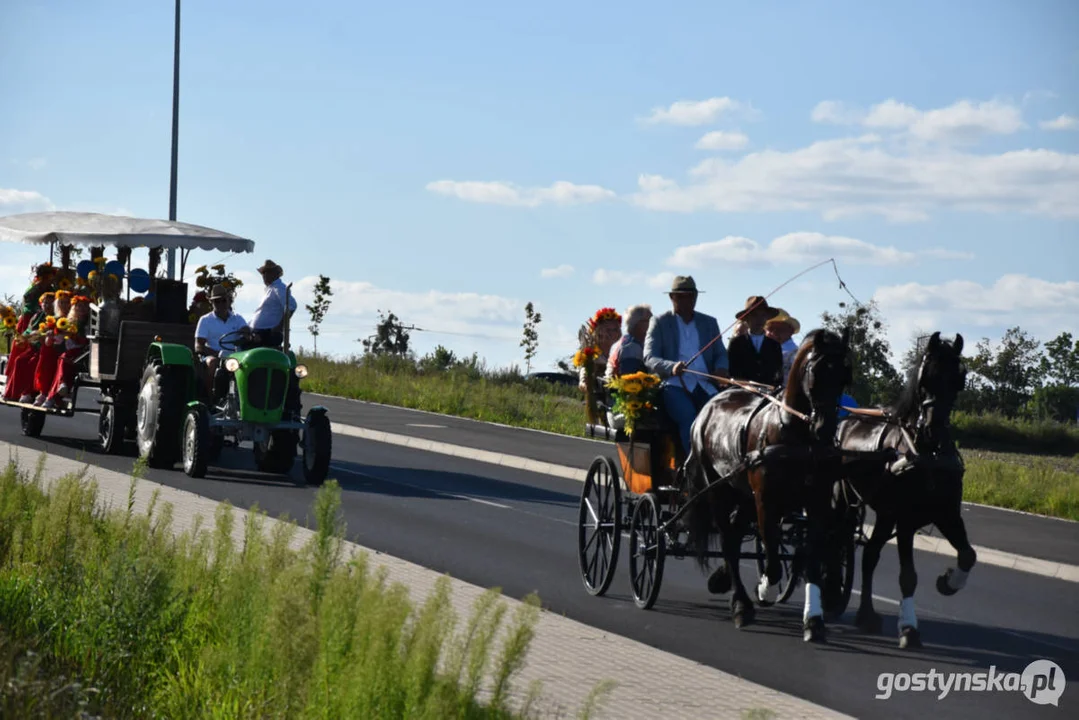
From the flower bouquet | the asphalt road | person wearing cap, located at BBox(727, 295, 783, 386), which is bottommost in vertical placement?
the asphalt road

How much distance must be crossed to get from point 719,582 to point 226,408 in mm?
9375

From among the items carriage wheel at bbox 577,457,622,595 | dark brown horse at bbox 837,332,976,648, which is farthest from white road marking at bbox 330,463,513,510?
dark brown horse at bbox 837,332,976,648

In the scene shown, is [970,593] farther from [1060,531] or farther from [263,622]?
[263,622]

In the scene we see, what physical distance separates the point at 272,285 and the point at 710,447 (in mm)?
9601

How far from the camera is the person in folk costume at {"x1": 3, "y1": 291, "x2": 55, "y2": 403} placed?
22953 millimetres

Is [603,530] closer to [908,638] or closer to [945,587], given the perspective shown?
[908,638]

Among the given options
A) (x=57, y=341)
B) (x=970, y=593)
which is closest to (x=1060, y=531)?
(x=970, y=593)

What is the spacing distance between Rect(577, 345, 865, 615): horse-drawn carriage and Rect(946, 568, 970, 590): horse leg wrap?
79 cm

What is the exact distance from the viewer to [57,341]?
72.9 ft

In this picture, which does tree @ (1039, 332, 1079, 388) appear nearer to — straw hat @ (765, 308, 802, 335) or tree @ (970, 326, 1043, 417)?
tree @ (970, 326, 1043, 417)

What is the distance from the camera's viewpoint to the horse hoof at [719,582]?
479 inches

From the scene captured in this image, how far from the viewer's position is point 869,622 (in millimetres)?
11242

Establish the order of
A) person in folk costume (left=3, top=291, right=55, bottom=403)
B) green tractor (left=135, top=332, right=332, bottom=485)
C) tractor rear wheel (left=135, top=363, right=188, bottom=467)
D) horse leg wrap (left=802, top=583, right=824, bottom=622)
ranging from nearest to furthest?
1. horse leg wrap (left=802, top=583, right=824, bottom=622)
2. green tractor (left=135, top=332, right=332, bottom=485)
3. tractor rear wheel (left=135, top=363, right=188, bottom=467)
4. person in folk costume (left=3, top=291, right=55, bottom=403)

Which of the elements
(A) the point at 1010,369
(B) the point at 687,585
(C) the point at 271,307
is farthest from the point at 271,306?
(A) the point at 1010,369
